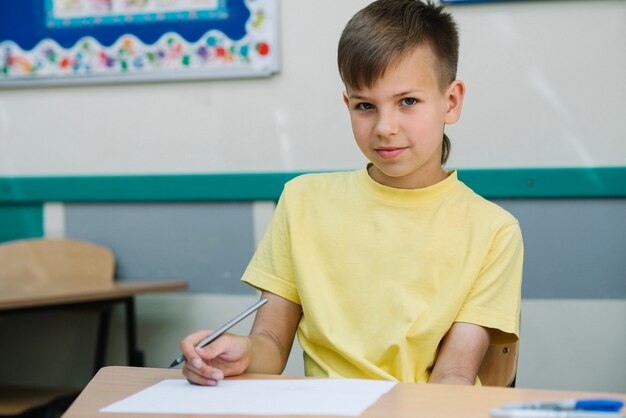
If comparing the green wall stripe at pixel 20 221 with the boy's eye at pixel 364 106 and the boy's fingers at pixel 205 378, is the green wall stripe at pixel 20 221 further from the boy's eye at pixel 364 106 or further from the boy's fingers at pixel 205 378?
the boy's fingers at pixel 205 378

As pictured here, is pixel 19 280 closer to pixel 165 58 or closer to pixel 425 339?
pixel 165 58

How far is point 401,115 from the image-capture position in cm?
142

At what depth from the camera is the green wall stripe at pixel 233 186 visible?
8.14 ft

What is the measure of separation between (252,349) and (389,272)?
0.27 metres

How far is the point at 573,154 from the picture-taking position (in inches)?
98.6

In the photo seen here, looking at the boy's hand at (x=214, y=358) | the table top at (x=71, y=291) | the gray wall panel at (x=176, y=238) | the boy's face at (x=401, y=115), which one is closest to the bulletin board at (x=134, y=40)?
the gray wall panel at (x=176, y=238)

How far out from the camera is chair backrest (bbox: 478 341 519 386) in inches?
58.5

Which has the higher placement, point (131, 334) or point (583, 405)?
point (583, 405)

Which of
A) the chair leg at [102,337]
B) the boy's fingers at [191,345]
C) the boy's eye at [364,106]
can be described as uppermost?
the boy's eye at [364,106]

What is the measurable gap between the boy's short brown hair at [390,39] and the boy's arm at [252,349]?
42 cm

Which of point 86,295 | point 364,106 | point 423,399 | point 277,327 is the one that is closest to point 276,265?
point 277,327

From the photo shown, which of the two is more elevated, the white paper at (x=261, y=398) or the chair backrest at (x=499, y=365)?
the white paper at (x=261, y=398)

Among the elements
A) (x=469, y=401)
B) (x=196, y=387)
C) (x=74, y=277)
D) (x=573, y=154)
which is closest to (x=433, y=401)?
(x=469, y=401)

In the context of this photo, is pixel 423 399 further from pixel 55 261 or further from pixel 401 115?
pixel 55 261
